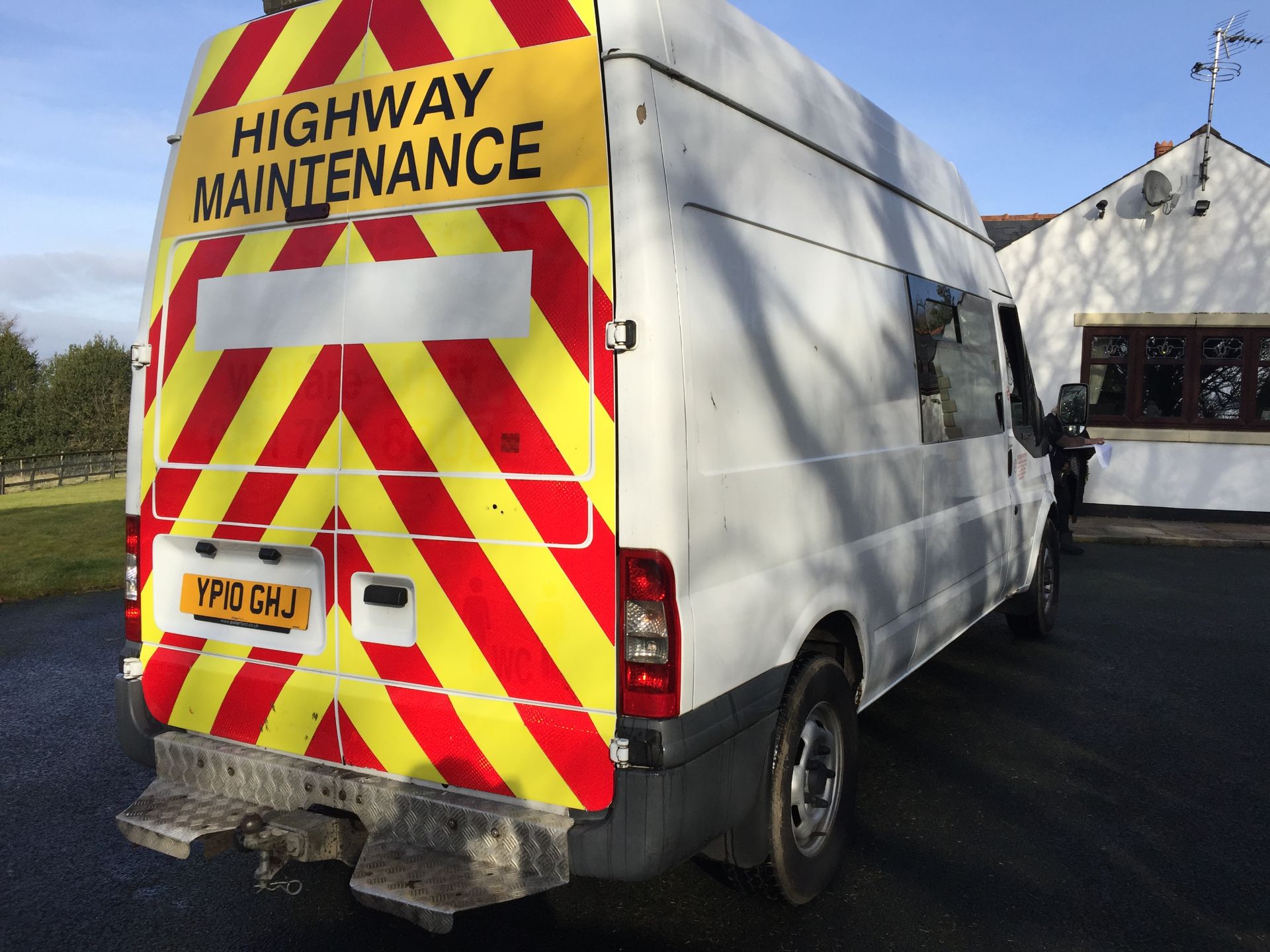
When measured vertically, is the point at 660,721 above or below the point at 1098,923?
above

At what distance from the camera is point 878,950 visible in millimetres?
3188

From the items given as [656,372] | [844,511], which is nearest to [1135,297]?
[844,511]

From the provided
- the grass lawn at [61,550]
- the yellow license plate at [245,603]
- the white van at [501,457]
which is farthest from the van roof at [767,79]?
the grass lawn at [61,550]

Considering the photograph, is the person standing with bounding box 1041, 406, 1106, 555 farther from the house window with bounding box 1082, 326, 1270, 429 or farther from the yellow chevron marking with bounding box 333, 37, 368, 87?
the yellow chevron marking with bounding box 333, 37, 368, 87

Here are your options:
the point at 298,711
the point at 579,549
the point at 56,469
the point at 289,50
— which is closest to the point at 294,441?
the point at 298,711

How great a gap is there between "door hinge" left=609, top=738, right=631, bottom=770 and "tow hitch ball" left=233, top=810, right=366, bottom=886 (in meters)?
0.93

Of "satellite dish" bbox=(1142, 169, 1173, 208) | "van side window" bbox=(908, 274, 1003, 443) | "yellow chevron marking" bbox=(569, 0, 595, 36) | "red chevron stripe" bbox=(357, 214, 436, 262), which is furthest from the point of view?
"satellite dish" bbox=(1142, 169, 1173, 208)

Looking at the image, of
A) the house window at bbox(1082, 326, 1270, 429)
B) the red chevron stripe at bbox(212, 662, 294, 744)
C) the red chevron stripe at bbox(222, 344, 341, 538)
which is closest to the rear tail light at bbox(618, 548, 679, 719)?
the red chevron stripe at bbox(222, 344, 341, 538)

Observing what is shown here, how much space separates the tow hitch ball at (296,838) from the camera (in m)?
3.01

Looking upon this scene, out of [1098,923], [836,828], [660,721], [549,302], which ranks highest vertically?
[549,302]

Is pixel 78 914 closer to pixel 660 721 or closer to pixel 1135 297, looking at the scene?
pixel 660 721

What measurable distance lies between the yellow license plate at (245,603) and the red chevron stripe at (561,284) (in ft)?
3.90

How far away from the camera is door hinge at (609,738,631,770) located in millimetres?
2689

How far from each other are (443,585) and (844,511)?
1.45m
